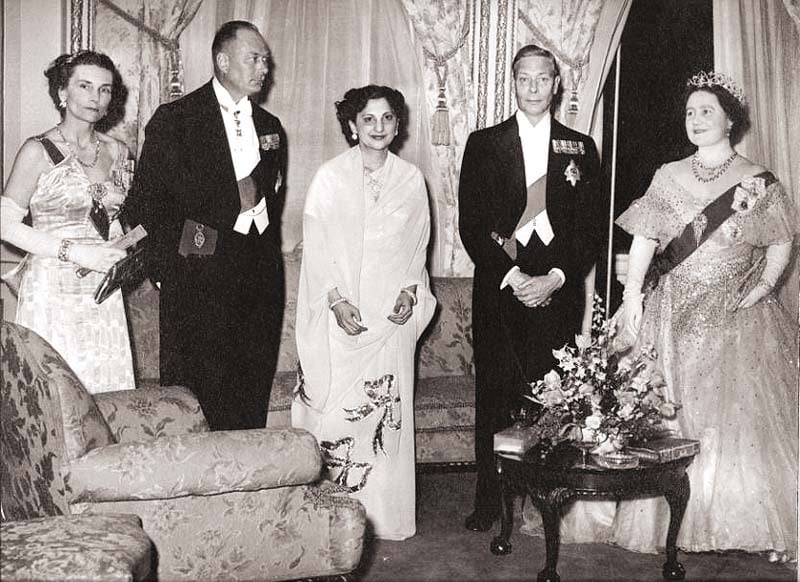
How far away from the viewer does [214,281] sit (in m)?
3.88

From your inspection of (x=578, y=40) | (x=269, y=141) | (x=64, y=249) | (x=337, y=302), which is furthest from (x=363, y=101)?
(x=578, y=40)

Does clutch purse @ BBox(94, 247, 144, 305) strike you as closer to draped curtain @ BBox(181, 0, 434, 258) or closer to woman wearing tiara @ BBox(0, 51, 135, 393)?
woman wearing tiara @ BBox(0, 51, 135, 393)

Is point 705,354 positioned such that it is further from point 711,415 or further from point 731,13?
point 731,13

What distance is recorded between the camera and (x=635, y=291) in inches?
153

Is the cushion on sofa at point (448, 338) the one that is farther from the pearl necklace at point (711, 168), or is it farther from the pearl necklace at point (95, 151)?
the pearl necklace at point (95, 151)

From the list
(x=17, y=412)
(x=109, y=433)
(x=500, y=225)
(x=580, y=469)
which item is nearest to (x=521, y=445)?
(x=580, y=469)

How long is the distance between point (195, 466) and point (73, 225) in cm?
138

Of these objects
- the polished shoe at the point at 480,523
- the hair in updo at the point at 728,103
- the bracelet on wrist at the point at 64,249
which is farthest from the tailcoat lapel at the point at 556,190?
the bracelet on wrist at the point at 64,249

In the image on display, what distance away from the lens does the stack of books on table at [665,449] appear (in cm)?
324

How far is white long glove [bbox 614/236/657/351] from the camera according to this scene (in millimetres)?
3889

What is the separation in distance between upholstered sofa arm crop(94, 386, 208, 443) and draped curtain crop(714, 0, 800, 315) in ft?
7.97

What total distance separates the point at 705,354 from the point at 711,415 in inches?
9.2

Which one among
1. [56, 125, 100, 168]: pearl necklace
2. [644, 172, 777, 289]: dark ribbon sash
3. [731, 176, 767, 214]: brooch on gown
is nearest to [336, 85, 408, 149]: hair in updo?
[56, 125, 100, 168]: pearl necklace

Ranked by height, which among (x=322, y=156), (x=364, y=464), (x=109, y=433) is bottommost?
(x=364, y=464)
